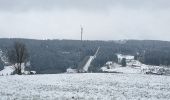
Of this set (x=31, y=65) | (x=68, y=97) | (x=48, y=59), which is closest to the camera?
(x=68, y=97)

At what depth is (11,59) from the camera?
72812 millimetres

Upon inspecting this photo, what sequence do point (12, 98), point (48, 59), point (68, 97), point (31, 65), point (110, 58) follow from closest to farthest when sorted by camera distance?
point (12, 98)
point (68, 97)
point (31, 65)
point (48, 59)
point (110, 58)

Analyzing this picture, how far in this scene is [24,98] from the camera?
28422 millimetres

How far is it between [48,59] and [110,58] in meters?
28.3

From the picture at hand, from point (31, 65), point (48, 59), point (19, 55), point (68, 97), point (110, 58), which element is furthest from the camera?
point (110, 58)

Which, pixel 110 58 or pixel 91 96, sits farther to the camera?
pixel 110 58

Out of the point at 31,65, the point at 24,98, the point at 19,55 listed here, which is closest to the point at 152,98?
the point at 24,98

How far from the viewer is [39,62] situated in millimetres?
162250

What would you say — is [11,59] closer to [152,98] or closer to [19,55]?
[19,55]

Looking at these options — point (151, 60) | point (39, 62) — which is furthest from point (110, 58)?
point (39, 62)

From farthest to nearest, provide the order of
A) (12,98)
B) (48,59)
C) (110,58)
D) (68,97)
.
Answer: (110,58) < (48,59) < (68,97) < (12,98)

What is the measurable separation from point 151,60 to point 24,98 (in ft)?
459

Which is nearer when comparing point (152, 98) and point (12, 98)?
point (12, 98)

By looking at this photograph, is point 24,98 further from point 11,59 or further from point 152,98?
point 11,59
